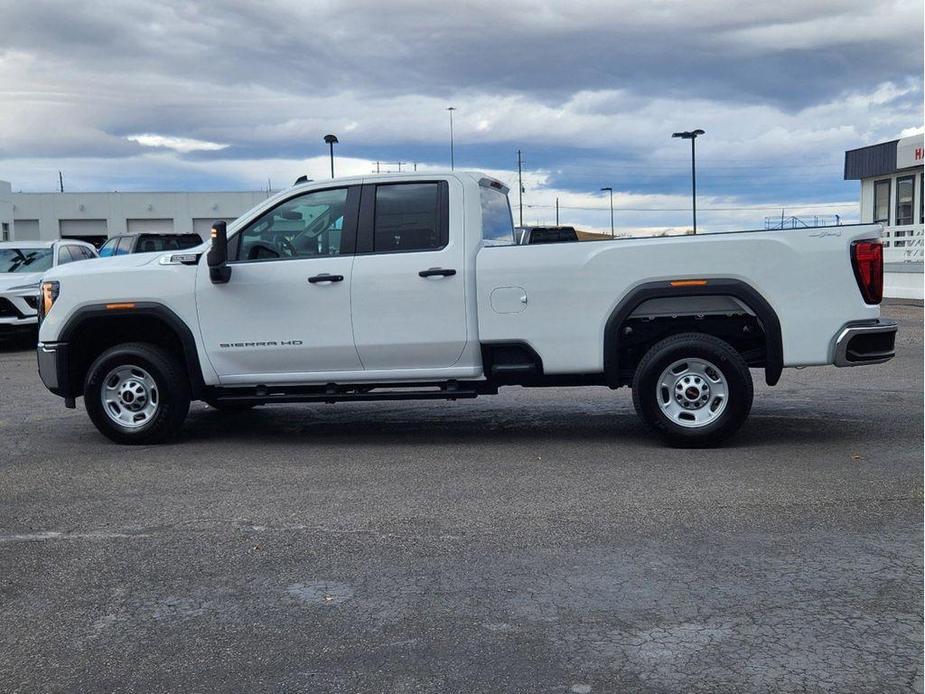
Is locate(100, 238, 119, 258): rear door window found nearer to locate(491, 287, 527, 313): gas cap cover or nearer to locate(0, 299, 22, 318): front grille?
locate(0, 299, 22, 318): front grille

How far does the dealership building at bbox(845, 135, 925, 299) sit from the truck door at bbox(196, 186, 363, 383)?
24612mm

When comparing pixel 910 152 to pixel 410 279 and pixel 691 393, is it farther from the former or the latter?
pixel 410 279

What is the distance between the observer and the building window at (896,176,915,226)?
122 ft

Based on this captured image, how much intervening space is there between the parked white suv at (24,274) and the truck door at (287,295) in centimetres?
866

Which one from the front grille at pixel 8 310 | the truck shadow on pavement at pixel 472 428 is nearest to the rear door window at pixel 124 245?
the front grille at pixel 8 310

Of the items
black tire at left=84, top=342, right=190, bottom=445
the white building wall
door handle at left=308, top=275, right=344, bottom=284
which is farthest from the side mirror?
the white building wall

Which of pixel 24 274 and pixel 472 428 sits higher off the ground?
pixel 24 274

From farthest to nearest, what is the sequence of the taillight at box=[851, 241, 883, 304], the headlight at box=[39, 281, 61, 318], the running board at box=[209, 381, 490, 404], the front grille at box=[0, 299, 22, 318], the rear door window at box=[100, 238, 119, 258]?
1. the rear door window at box=[100, 238, 119, 258]
2. the front grille at box=[0, 299, 22, 318]
3. the headlight at box=[39, 281, 61, 318]
4. the running board at box=[209, 381, 490, 404]
5. the taillight at box=[851, 241, 883, 304]

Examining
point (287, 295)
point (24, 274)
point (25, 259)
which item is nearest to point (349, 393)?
point (287, 295)

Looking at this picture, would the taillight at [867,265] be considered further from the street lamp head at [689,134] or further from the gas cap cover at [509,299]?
the street lamp head at [689,134]

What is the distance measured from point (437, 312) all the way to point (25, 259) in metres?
12.7

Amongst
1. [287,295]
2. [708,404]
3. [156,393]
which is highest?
[287,295]

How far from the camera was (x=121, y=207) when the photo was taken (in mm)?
70500

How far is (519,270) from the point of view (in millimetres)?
7355
